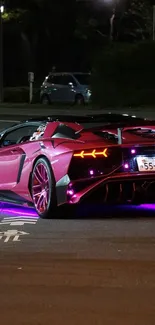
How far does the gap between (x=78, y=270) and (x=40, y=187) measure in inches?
110

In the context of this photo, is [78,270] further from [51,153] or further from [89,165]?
[51,153]

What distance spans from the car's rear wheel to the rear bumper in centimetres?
25

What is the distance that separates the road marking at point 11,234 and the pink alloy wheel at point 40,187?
70cm

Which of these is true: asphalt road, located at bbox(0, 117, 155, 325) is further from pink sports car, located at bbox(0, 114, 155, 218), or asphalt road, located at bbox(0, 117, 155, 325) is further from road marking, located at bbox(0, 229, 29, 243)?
pink sports car, located at bbox(0, 114, 155, 218)

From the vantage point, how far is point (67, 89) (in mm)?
36500

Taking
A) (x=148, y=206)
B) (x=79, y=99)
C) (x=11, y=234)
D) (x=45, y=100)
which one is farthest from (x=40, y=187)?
(x=45, y=100)

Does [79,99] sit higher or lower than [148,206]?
lower

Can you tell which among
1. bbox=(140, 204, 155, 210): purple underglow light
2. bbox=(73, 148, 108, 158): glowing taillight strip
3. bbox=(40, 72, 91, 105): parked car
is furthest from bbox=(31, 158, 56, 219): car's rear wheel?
bbox=(40, 72, 91, 105): parked car

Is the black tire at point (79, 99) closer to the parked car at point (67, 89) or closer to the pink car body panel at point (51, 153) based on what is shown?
the parked car at point (67, 89)

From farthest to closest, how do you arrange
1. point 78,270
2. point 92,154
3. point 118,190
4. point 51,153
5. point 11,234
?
point 51,153, point 118,190, point 92,154, point 11,234, point 78,270

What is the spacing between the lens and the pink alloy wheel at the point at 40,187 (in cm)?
905

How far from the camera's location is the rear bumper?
8.67 metres

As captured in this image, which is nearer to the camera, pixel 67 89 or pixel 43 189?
pixel 43 189

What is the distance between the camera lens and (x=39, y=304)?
5.56m
